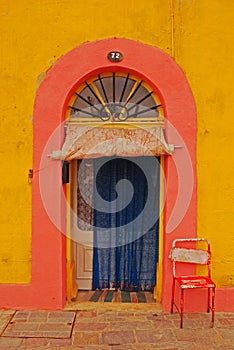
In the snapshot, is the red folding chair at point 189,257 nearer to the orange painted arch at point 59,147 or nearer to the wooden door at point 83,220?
the orange painted arch at point 59,147

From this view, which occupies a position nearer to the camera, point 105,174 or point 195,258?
point 195,258

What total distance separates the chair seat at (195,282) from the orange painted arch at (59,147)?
1.11ft

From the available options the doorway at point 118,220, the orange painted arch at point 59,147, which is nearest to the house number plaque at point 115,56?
the orange painted arch at point 59,147

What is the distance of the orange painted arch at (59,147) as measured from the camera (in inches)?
209

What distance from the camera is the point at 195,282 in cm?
497

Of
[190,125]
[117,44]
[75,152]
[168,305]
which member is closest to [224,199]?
[190,125]

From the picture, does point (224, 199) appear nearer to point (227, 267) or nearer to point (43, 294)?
point (227, 267)

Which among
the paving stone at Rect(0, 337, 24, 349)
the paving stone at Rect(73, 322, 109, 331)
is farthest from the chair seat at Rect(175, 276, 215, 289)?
the paving stone at Rect(0, 337, 24, 349)

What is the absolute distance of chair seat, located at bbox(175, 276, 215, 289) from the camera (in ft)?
15.9

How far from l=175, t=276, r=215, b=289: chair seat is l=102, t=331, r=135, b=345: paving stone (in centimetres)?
92

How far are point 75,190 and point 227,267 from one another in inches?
105

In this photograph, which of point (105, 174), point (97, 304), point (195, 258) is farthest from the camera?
point (105, 174)

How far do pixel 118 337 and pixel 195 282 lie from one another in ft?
4.10

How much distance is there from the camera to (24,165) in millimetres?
5387
